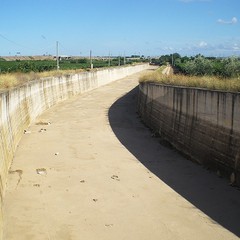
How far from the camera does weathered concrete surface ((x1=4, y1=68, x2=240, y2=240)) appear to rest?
10.7 metres

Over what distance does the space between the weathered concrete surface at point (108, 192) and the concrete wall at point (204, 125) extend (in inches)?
24.2

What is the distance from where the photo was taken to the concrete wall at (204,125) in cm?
1392

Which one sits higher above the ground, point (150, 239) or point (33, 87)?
point (33, 87)

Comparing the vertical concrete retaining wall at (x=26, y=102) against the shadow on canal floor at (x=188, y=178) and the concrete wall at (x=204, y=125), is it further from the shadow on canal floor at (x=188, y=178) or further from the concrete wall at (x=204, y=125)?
the concrete wall at (x=204, y=125)

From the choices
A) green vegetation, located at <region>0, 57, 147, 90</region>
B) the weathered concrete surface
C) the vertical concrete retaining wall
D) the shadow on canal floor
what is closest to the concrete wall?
the shadow on canal floor

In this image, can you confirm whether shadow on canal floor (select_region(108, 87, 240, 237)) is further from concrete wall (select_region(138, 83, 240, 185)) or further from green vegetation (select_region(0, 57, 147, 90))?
green vegetation (select_region(0, 57, 147, 90))

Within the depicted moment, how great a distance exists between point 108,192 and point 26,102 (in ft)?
40.4

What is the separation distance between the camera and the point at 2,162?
1369cm

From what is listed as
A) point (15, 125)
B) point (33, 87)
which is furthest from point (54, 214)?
point (33, 87)

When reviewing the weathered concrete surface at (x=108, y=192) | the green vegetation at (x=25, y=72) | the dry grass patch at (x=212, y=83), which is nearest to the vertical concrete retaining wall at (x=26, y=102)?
the weathered concrete surface at (x=108, y=192)

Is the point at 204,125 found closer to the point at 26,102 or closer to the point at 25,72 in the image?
the point at 26,102

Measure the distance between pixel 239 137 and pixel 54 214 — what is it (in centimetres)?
642

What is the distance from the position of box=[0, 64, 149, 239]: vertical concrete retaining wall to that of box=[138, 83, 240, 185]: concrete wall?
7.34 meters

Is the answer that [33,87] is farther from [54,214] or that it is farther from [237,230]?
[237,230]
